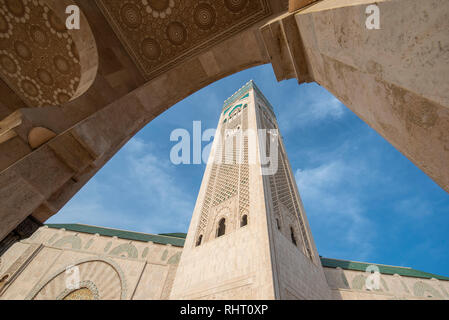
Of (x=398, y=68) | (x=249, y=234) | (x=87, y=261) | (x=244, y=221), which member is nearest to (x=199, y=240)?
(x=244, y=221)

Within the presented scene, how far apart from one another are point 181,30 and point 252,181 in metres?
4.77

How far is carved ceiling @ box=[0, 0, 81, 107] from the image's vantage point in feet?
6.16

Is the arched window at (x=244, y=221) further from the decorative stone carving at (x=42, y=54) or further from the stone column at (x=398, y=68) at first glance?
the stone column at (x=398, y=68)

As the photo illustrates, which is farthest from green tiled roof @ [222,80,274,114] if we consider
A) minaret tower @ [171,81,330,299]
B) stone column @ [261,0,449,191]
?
stone column @ [261,0,449,191]

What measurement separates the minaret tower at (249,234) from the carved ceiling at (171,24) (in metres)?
3.70

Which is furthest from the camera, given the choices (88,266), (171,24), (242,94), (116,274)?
(242,94)

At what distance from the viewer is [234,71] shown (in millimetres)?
2107

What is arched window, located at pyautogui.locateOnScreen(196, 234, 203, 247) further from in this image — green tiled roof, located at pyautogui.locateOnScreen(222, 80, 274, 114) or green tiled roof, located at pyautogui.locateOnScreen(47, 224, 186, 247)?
green tiled roof, located at pyautogui.locateOnScreen(222, 80, 274, 114)

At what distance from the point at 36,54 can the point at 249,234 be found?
4491mm

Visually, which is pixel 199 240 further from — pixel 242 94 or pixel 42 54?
pixel 242 94

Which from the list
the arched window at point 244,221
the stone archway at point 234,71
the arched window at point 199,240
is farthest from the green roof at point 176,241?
the stone archway at point 234,71

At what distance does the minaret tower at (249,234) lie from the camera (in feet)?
12.8

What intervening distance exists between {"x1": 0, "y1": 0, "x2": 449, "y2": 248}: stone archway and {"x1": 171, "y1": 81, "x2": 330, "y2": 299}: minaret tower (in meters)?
3.32

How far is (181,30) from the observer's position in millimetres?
1977
